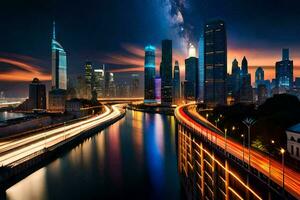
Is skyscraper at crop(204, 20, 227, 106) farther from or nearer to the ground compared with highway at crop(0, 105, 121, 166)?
farther from the ground

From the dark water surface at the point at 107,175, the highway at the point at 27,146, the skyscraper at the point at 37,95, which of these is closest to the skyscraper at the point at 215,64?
the skyscraper at the point at 37,95

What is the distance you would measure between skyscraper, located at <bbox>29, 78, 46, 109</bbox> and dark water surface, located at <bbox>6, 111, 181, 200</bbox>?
104830 millimetres

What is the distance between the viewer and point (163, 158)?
4075 centimetres

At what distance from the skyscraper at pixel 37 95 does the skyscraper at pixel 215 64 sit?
7973cm

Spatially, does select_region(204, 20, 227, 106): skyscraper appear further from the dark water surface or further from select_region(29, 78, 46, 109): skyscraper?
the dark water surface

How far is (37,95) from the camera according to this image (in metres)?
144

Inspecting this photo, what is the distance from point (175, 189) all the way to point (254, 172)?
12064 millimetres

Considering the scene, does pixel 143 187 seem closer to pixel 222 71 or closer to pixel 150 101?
pixel 222 71

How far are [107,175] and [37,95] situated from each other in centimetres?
12245

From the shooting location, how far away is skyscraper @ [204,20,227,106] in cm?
14738

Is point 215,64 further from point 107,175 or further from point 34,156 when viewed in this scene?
point 34,156

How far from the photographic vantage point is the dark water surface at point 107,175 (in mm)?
26703

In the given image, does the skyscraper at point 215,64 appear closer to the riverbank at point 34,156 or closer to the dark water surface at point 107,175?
the dark water surface at point 107,175

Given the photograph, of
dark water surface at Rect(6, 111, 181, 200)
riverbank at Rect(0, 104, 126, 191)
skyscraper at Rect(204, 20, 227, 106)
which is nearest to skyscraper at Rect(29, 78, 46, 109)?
skyscraper at Rect(204, 20, 227, 106)
